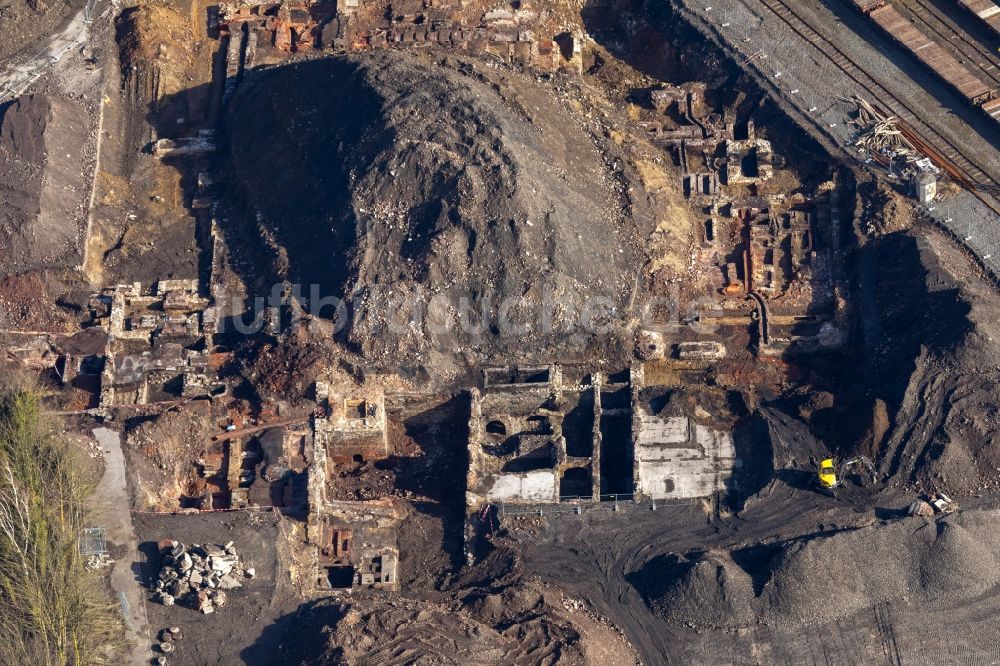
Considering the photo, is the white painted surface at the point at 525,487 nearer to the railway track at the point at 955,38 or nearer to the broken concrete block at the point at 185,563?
the broken concrete block at the point at 185,563

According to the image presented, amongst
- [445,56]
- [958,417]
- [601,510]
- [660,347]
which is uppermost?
[445,56]

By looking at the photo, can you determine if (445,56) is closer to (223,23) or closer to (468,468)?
(223,23)


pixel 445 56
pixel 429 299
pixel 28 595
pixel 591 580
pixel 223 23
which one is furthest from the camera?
pixel 223 23

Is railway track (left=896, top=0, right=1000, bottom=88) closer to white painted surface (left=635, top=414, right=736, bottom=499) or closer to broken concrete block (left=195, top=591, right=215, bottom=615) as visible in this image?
white painted surface (left=635, top=414, right=736, bottom=499)

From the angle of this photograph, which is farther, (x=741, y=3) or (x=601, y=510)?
(x=741, y=3)

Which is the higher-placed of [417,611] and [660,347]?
[660,347]

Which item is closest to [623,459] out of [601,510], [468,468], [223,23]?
[601,510]
